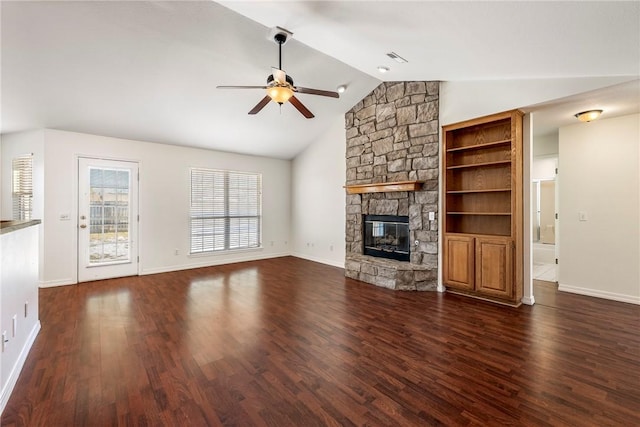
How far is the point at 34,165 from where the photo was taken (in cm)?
477

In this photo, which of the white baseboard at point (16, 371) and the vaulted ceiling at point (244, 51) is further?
the vaulted ceiling at point (244, 51)

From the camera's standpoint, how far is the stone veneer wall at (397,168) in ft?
15.0

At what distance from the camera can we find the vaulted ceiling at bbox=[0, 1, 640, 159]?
2.30m

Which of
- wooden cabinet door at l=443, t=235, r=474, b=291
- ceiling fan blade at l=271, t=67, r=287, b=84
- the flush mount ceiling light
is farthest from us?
wooden cabinet door at l=443, t=235, r=474, b=291

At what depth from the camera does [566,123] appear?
14.2 ft

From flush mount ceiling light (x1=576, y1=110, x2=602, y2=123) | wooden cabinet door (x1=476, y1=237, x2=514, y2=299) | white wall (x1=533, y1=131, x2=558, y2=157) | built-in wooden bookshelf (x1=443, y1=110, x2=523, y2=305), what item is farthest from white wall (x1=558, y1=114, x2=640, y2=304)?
wooden cabinet door (x1=476, y1=237, x2=514, y2=299)

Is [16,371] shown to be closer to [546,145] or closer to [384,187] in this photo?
[384,187]

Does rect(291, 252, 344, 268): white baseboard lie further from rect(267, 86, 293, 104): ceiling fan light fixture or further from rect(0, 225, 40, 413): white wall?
rect(0, 225, 40, 413): white wall

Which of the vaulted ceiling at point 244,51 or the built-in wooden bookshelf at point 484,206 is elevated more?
the vaulted ceiling at point 244,51

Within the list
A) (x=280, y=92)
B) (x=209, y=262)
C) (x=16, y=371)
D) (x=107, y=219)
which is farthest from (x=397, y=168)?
(x=107, y=219)

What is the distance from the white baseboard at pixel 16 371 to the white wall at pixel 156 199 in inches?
96.4

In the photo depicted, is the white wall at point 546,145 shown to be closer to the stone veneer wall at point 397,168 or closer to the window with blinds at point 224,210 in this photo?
the stone veneer wall at point 397,168

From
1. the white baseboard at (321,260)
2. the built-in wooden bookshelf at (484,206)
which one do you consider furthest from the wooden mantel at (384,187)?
the white baseboard at (321,260)

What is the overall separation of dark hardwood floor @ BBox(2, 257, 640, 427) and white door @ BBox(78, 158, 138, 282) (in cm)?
104
